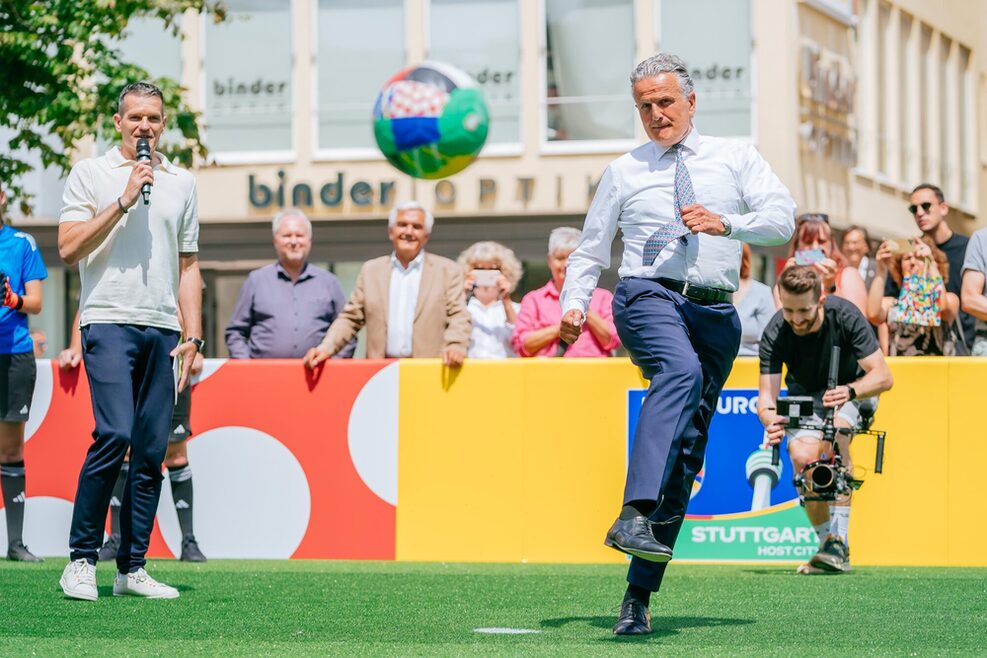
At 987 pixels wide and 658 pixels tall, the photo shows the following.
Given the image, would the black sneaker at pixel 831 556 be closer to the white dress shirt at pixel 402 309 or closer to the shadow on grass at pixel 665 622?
the shadow on grass at pixel 665 622

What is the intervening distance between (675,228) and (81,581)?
2.99 m

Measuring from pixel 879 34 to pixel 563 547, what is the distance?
22505 millimetres

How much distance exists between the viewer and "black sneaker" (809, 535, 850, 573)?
994cm

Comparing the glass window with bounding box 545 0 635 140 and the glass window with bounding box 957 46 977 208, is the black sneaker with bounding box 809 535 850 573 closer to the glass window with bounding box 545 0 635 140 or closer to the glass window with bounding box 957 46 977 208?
the glass window with bounding box 545 0 635 140

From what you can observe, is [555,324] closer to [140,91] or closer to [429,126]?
[429,126]

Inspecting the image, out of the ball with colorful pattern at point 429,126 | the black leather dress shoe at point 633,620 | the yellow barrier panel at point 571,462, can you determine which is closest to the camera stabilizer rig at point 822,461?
the yellow barrier panel at point 571,462

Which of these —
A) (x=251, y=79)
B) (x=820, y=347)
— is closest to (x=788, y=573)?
(x=820, y=347)

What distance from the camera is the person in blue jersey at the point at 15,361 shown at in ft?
34.6

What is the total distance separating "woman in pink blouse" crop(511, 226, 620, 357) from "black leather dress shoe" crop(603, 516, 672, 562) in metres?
4.76

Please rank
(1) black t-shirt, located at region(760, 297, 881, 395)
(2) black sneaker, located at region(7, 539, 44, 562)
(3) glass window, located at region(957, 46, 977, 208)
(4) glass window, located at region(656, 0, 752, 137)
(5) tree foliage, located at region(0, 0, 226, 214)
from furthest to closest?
(3) glass window, located at region(957, 46, 977, 208) < (4) glass window, located at region(656, 0, 752, 137) < (5) tree foliage, located at region(0, 0, 226, 214) < (2) black sneaker, located at region(7, 539, 44, 562) < (1) black t-shirt, located at region(760, 297, 881, 395)

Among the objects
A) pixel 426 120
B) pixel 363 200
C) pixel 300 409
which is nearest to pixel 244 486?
pixel 300 409

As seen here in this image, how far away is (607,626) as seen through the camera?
7.25m

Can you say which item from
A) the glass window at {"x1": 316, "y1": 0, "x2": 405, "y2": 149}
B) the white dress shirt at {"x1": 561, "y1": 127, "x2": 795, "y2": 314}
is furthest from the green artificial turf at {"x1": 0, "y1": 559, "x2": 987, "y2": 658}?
the glass window at {"x1": 316, "y1": 0, "x2": 405, "y2": 149}

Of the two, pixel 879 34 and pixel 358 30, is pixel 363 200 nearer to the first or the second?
pixel 358 30
